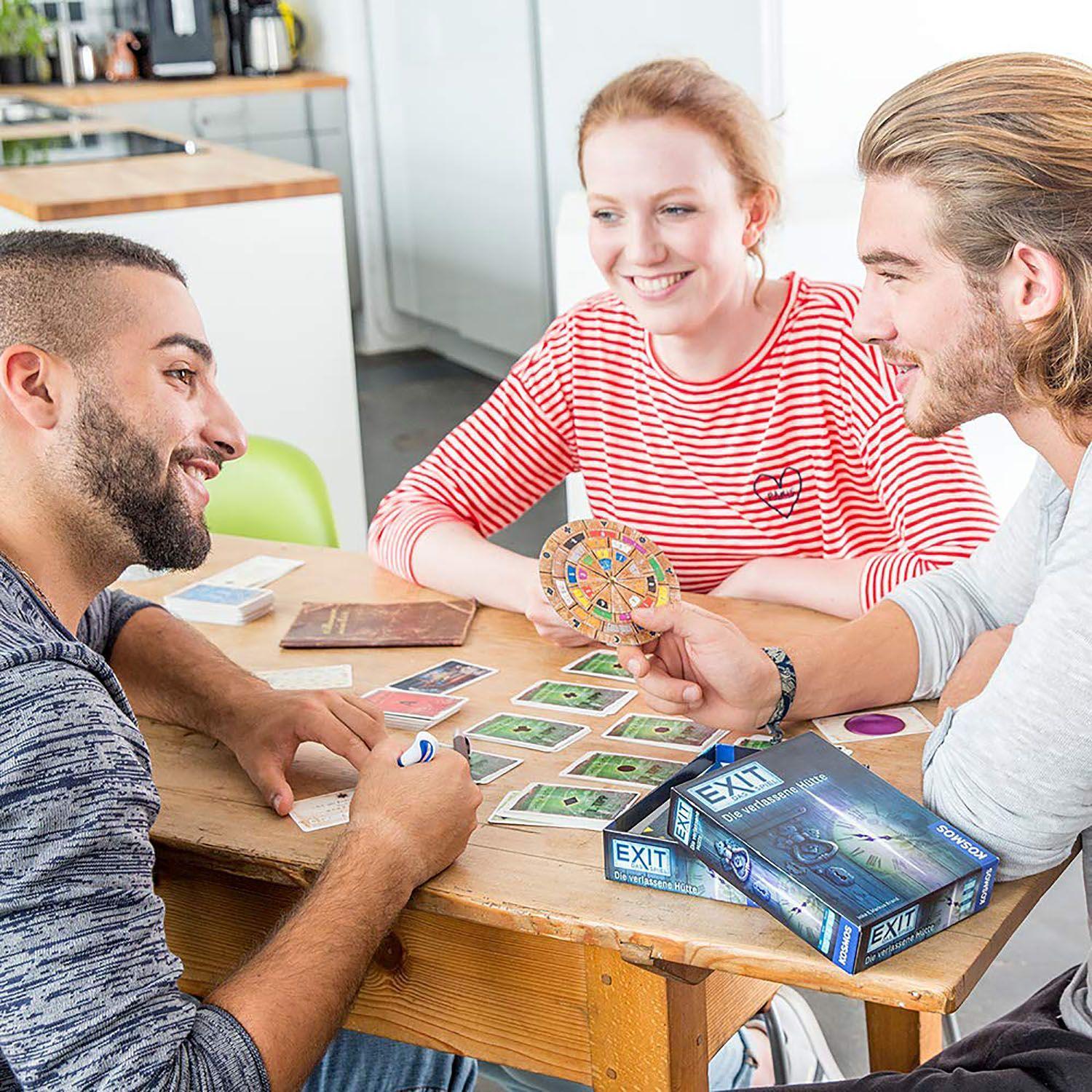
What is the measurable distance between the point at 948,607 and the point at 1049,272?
46 cm

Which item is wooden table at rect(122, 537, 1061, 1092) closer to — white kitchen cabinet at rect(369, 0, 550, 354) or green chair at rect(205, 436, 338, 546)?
green chair at rect(205, 436, 338, 546)

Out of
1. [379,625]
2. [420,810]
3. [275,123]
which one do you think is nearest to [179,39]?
[275,123]

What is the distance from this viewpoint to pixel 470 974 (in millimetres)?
1377

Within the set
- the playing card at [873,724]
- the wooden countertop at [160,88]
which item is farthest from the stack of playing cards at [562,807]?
the wooden countertop at [160,88]

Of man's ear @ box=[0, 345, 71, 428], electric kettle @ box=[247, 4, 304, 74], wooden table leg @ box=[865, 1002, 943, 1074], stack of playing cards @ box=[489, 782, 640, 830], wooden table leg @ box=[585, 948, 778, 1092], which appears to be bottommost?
wooden table leg @ box=[865, 1002, 943, 1074]

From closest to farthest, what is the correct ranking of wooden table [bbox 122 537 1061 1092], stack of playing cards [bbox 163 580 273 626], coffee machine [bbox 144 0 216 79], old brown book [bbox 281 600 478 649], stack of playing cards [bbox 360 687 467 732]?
wooden table [bbox 122 537 1061 1092] < stack of playing cards [bbox 360 687 467 732] < old brown book [bbox 281 600 478 649] < stack of playing cards [bbox 163 580 273 626] < coffee machine [bbox 144 0 216 79]

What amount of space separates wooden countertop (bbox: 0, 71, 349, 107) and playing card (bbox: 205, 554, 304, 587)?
16.2ft

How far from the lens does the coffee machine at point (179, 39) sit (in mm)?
6969

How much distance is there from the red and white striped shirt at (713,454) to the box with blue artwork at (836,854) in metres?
0.74

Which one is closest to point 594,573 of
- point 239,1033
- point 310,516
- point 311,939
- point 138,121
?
point 311,939

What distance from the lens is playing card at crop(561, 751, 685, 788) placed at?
1.49 meters

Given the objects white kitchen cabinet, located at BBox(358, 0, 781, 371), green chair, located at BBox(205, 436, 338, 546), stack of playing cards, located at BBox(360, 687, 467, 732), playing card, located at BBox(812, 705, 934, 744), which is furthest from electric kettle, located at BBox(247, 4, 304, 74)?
playing card, located at BBox(812, 705, 934, 744)

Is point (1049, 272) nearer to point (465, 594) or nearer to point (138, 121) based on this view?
point (465, 594)

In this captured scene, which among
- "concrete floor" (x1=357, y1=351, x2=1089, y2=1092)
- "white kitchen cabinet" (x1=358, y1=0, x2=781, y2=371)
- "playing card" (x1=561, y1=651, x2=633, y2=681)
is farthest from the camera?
"white kitchen cabinet" (x1=358, y1=0, x2=781, y2=371)
